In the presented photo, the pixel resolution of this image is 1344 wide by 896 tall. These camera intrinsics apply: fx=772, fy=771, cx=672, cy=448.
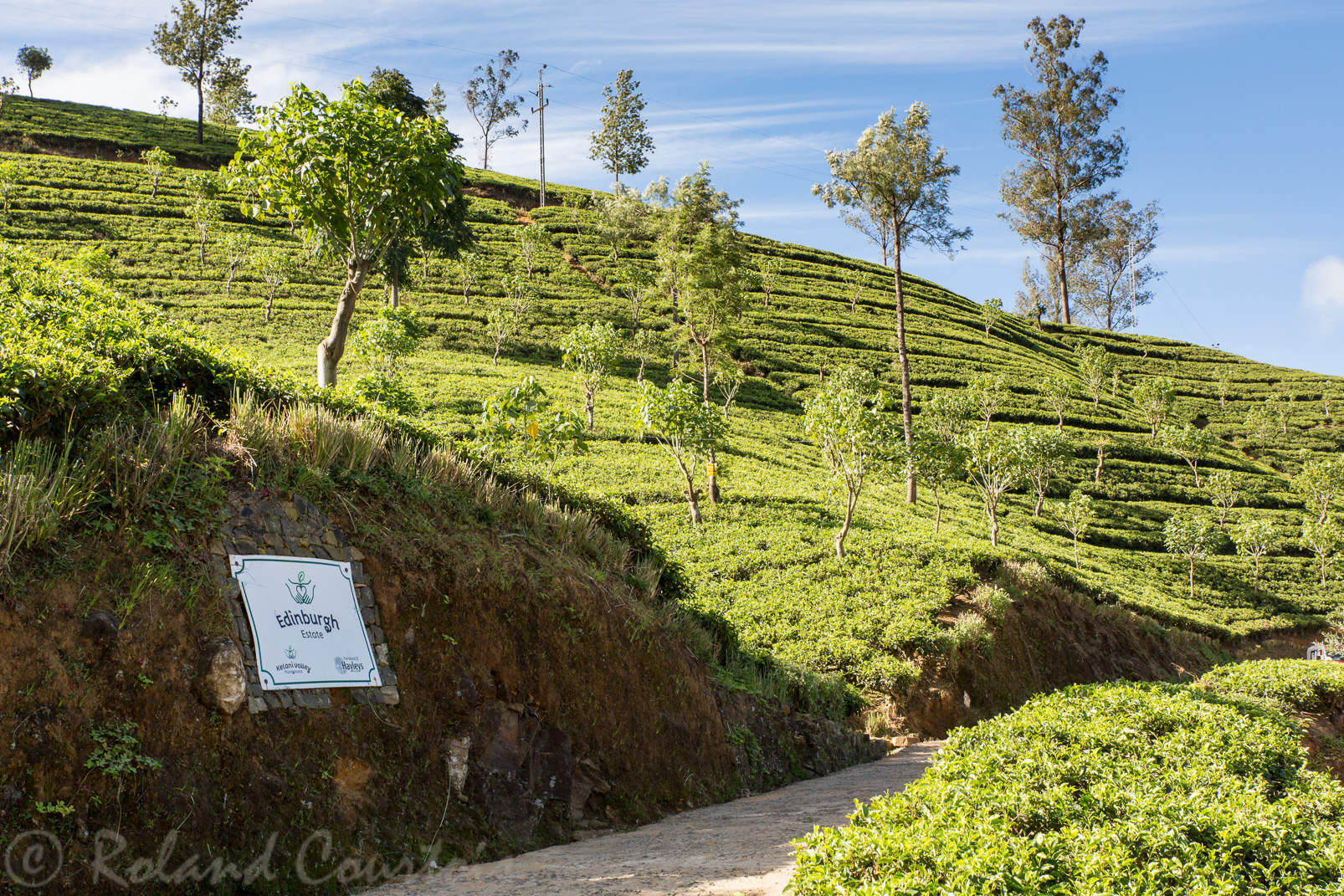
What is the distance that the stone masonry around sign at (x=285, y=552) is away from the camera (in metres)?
5.47

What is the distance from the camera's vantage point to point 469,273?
5044cm

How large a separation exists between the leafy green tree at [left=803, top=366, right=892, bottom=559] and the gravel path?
14.0 meters

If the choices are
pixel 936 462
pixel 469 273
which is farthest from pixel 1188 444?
pixel 469 273

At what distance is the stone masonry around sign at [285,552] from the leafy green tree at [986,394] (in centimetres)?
4208

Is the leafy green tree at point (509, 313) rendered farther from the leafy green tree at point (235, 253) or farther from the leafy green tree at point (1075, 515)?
the leafy green tree at point (1075, 515)

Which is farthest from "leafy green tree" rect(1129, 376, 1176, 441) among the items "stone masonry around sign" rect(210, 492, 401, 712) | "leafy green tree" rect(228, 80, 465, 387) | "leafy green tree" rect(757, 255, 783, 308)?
"stone masonry around sign" rect(210, 492, 401, 712)

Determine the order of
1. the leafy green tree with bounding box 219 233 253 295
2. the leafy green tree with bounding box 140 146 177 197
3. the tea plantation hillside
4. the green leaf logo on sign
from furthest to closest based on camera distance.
Result: 1. the leafy green tree with bounding box 140 146 177 197
2. the leafy green tree with bounding box 219 233 253 295
3. the tea plantation hillside
4. the green leaf logo on sign

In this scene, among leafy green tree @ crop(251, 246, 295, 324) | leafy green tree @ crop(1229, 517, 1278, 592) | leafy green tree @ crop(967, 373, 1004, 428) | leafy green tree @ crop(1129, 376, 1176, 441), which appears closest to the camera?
leafy green tree @ crop(1229, 517, 1278, 592)

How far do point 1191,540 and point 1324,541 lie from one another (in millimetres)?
9726

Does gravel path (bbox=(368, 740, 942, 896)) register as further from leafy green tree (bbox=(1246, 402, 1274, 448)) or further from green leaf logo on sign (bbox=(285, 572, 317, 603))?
leafy green tree (bbox=(1246, 402, 1274, 448))

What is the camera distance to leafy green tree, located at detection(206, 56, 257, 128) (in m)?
85.5

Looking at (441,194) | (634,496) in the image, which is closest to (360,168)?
(441,194)

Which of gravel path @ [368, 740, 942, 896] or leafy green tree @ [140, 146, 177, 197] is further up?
leafy green tree @ [140, 146, 177, 197]

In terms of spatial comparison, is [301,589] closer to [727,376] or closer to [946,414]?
[727,376]
